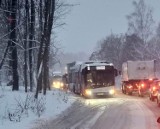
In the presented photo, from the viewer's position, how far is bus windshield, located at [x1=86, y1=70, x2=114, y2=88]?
43.1 metres

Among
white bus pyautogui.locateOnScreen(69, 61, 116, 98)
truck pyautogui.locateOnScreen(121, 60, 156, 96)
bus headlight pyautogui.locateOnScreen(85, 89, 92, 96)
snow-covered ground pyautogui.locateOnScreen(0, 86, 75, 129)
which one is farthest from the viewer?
truck pyautogui.locateOnScreen(121, 60, 156, 96)

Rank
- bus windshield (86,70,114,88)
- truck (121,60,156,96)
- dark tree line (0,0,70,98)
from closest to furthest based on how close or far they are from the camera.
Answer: dark tree line (0,0,70,98) < bus windshield (86,70,114,88) < truck (121,60,156,96)

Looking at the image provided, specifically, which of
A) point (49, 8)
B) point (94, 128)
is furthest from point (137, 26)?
point (94, 128)

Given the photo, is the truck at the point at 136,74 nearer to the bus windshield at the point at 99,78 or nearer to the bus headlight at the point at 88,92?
the bus windshield at the point at 99,78

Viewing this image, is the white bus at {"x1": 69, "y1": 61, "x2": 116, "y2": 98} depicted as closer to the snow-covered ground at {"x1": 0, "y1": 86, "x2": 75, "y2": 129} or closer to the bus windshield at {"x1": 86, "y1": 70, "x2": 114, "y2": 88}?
the bus windshield at {"x1": 86, "y1": 70, "x2": 114, "y2": 88}

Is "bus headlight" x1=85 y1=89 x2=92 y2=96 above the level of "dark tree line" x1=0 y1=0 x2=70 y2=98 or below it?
below

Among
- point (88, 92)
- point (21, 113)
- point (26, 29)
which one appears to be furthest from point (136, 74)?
point (21, 113)

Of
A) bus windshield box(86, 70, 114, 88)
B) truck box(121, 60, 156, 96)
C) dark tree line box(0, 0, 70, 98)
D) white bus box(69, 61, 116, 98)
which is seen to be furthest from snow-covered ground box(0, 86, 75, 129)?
truck box(121, 60, 156, 96)

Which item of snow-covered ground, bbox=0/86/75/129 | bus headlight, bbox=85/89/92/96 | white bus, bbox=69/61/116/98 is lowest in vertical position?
snow-covered ground, bbox=0/86/75/129

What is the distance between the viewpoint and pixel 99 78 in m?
43.3

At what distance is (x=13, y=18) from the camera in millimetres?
31875

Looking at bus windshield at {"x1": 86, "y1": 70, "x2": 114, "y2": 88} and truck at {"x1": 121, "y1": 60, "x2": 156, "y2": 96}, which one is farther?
truck at {"x1": 121, "y1": 60, "x2": 156, "y2": 96}

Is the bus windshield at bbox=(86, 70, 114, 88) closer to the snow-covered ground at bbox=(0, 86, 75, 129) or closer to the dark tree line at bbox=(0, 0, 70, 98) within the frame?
the dark tree line at bbox=(0, 0, 70, 98)

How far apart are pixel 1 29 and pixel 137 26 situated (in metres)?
41.0
